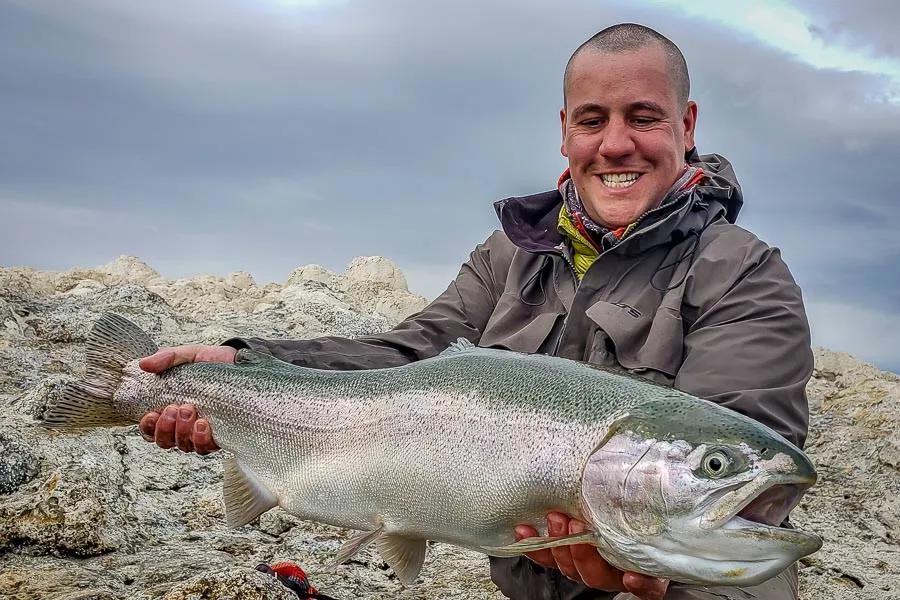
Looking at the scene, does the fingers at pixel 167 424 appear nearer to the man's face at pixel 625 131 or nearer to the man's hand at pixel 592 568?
the man's hand at pixel 592 568

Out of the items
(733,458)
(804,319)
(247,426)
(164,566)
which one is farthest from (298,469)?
(804,319)

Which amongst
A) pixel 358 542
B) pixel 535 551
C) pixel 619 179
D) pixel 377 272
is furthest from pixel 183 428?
pixel 377 272

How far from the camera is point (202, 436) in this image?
12.0 feet

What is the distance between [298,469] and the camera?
3445 mm

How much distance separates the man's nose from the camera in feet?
12.1

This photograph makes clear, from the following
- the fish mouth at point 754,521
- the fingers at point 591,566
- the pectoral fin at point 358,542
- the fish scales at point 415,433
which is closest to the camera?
the fish mouth at point 754,521

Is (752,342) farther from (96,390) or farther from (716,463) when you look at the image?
(96,390)

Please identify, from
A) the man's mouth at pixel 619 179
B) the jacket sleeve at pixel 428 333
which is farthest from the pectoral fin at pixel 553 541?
the man's mouth at pixel 619 179

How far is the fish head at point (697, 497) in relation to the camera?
2.36 meters

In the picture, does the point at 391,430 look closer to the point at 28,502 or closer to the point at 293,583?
the point at 293,583

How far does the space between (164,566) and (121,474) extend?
0.99 m

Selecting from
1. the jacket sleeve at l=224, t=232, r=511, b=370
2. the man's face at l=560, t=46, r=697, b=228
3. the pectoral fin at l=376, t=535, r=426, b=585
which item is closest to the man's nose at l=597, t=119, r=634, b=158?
the man's face at l=560, t=46, r=697, b=228

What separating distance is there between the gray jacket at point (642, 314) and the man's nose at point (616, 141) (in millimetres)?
347

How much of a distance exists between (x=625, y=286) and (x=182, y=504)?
267cm
